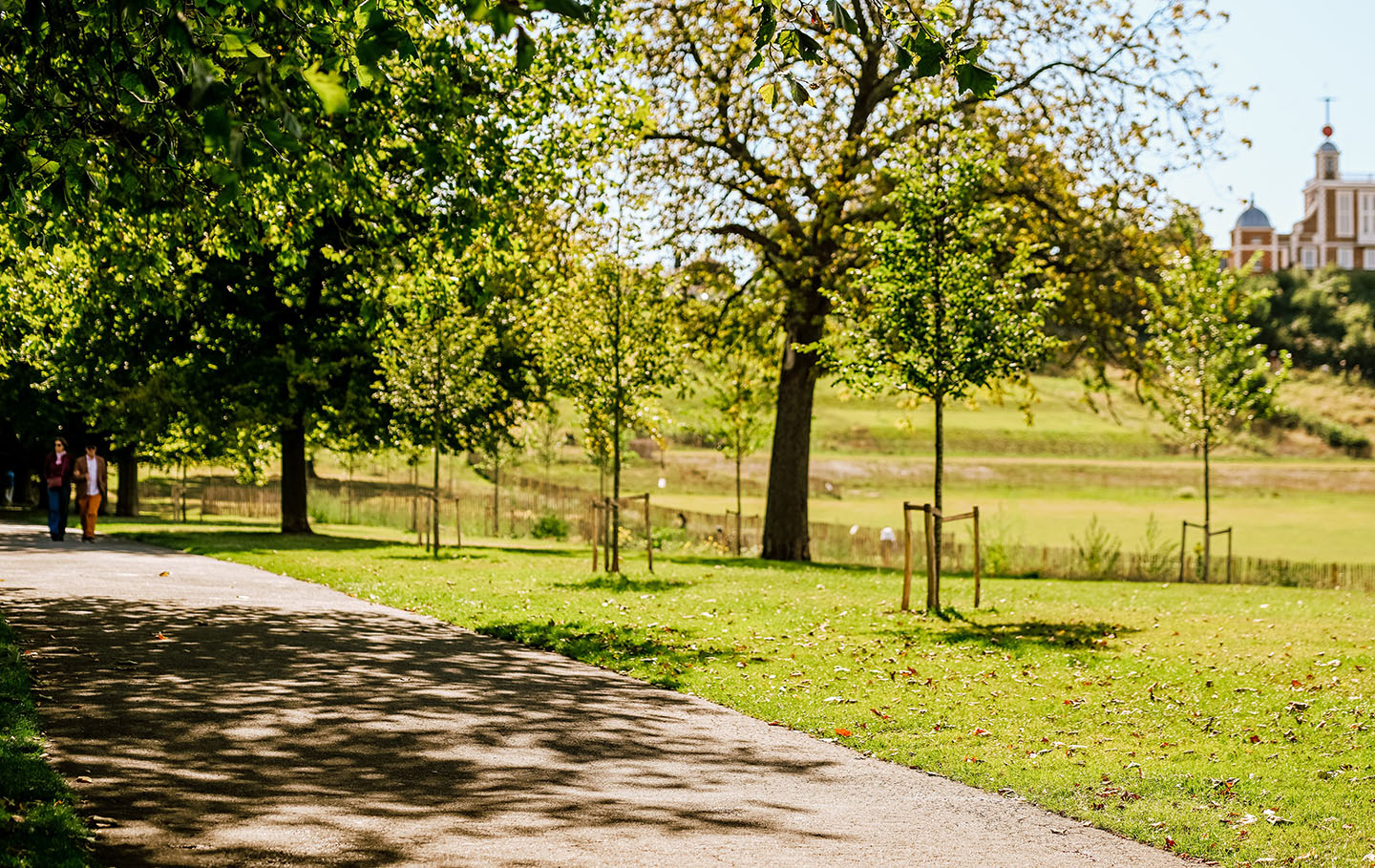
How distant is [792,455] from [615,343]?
567cm

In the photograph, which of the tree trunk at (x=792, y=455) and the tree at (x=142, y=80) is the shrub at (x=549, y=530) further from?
the tree at (x=142, y=80)

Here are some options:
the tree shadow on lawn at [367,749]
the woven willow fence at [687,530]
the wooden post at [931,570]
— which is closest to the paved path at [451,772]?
the tree shadow on lawn at [367,749]

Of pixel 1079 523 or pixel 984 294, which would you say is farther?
pixel 1079 523

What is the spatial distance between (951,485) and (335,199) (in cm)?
6182

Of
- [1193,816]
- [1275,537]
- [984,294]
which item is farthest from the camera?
[1275,537]

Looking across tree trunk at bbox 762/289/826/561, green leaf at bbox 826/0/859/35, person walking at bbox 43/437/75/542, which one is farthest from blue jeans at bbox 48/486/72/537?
green leaf at bbox 826/0/859/35

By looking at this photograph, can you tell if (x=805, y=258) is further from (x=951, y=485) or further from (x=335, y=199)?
(x=951, y=485)

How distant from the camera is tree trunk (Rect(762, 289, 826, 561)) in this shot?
1070 inches

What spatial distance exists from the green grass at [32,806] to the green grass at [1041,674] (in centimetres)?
476

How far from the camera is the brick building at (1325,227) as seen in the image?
164625 mm

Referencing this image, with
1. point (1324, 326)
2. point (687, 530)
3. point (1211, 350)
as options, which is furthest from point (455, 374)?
point (1324, 326)

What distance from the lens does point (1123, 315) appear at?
25.3m

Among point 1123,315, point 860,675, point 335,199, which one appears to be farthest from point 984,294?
point 1123,315

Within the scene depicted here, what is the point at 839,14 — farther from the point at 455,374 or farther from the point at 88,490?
the point at 88,490
